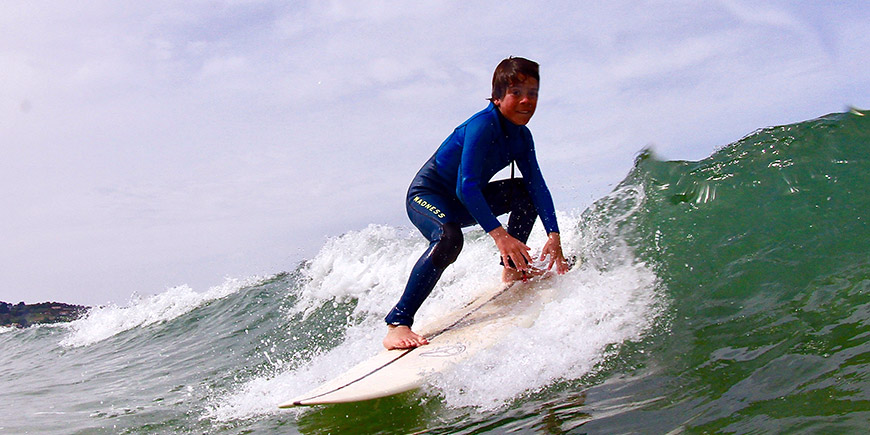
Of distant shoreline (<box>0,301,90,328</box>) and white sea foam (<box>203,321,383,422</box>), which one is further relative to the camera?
distant shoreline (<box>0,301,90,328</box>)

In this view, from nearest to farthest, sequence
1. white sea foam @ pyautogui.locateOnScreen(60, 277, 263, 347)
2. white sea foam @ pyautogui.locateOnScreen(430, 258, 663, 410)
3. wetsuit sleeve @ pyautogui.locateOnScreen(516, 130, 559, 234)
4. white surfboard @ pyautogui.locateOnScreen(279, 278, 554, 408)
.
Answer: white sea foam @ pyautogui.locateOnScreen(430, 258, 663, 410)
white surfboard @ pyautogui.locateOnScreen(279, 278, 554, 408)
wetsuit sleeve @ pyautogui.locateOnScreen(516, 130, 559, 234)
white sea foam @ pyautogui.locateOnScreen(60, 277, 263, 347)

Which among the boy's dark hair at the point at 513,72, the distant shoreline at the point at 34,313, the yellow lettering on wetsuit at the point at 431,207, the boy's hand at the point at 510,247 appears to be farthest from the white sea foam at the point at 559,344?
the distant shoreline at the point at 34,313

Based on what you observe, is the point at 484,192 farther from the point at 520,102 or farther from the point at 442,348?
the point at 442,348

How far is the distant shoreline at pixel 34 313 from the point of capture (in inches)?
854

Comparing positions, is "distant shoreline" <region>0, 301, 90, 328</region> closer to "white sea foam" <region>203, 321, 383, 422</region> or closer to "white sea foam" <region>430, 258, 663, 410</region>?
"white sea foam" <region>203, 321, 383, 422</region>

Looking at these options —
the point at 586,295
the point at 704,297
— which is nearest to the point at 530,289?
the point at 586,295

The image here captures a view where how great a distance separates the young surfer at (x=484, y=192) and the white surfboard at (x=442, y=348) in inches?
7.2

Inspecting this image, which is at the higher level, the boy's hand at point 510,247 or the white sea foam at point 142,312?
the white sea foam at point 142,312

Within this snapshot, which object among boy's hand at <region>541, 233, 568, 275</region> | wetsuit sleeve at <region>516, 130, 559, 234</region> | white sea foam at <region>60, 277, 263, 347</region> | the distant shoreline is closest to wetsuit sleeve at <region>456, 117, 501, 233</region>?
wetsuit sleeve at <region>516, 130, 559, 234</region>

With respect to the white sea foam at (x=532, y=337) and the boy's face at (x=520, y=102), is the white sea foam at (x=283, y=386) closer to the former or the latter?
the white sea foam at (x=532, y=337)

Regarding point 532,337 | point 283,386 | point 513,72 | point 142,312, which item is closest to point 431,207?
point 513,72

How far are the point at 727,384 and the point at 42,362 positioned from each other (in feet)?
35.3

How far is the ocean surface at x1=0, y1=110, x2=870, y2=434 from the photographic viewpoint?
247 centimetres

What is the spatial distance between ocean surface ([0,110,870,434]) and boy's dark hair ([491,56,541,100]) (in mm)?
1344
